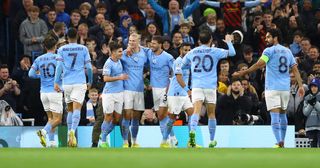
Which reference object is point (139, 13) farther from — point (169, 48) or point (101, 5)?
point (169, 48)

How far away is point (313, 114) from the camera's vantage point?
25906 mm

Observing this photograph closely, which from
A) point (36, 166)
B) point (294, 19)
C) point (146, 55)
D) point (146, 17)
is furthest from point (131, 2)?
point (36, 166)

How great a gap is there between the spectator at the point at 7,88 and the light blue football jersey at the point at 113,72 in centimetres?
372

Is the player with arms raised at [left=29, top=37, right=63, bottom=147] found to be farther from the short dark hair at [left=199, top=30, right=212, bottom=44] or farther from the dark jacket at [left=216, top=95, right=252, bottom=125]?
the dark jacket at [left=216, top=95, right=252, bottom=125]

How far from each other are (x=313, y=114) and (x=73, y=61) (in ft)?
18.4

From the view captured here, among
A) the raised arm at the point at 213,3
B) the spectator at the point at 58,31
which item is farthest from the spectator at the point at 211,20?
the spectator at the point at 58,31

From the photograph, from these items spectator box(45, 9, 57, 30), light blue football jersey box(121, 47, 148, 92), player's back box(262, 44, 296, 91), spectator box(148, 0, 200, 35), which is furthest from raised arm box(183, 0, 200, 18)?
player's back box(262, 44, 296, 91)

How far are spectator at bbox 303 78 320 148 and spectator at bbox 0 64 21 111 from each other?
6.79 meters

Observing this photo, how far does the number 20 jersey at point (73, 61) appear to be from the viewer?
23.9 m

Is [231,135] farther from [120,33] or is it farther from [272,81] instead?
[120,33]

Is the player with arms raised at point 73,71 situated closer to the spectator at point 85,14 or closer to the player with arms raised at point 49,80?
the player with arms raised at point 49,80

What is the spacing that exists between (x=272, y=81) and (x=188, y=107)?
2.23 m

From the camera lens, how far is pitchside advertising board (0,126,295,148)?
25.4 meters

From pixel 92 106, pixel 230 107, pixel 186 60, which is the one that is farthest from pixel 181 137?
pixel 186 60
